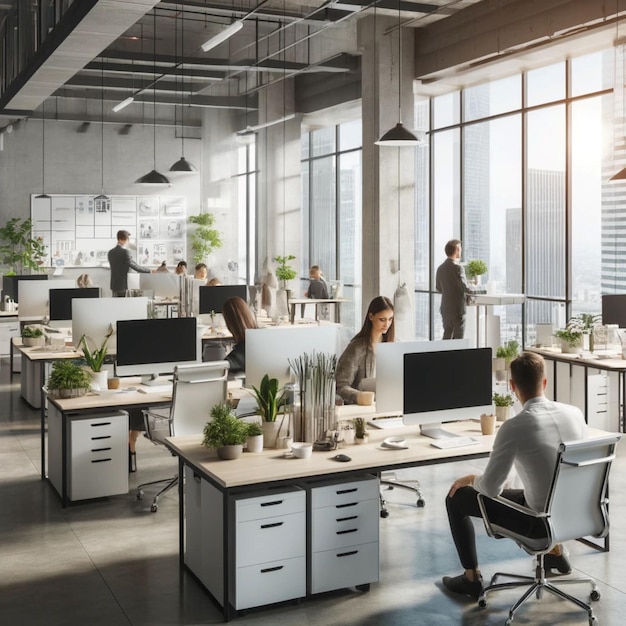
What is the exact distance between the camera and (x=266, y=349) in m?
5.11

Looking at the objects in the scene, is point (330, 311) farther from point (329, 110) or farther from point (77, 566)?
point (77, 566)

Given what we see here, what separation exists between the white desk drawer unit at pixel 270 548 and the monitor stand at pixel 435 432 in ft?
3.26

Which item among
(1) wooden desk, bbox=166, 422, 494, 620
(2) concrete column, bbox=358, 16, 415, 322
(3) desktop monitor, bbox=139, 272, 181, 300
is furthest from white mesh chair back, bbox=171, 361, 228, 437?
(2) concrete column, bbox=358, 16, 415, 322

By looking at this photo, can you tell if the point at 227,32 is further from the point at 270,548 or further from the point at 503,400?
the point at 270,548

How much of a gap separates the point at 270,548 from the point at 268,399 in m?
0.82

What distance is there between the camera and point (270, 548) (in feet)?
13.0

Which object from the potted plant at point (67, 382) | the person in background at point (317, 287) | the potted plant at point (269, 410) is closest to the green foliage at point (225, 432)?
the potted plant at point (269, 410)

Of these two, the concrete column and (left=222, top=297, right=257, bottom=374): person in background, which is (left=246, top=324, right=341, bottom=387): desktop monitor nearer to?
(left=222, top=297, right=257, bottom=374): person in background

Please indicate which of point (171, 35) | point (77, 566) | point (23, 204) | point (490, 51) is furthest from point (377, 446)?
point (23, 204)

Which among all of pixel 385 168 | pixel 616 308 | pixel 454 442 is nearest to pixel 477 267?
pixel 616 308

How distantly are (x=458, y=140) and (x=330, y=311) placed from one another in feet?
13.6

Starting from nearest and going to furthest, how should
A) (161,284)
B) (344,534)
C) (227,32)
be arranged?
1. (344,534)
2. (227,32)
3. (161,284)

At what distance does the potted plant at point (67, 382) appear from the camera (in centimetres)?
577

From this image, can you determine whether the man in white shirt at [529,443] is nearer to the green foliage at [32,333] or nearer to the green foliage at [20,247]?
the green foliage at [32,333]
